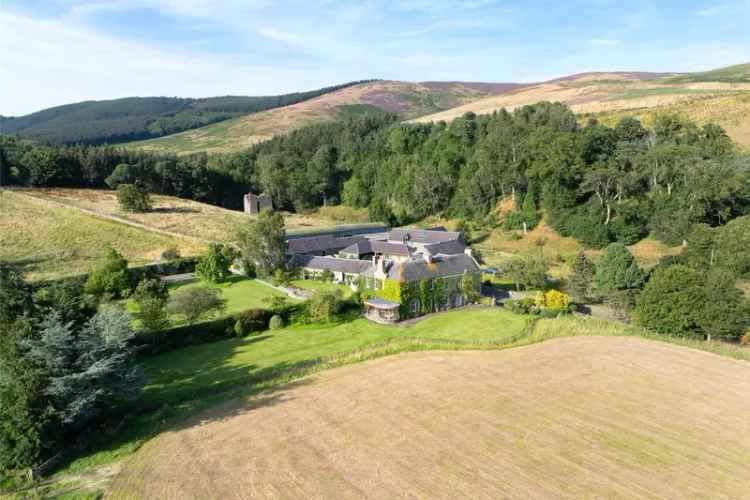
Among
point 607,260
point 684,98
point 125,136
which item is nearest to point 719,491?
point 607,260

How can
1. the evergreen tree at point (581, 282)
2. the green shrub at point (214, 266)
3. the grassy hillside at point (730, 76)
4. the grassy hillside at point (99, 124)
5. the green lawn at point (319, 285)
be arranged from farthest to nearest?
the grassy hillside at point (99, 124) → the grassy hillside at point (730, 76) → the green shrub at point (214, 266) → the green lawn at point (319, 285) → the evergreen tree at point (581, 282)

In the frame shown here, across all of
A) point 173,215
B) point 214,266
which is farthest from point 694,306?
point 173,215

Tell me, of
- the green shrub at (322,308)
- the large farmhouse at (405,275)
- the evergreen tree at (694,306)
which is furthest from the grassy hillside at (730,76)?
the green shrub at (322,308)

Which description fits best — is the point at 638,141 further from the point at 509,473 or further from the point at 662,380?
the point at 509,473

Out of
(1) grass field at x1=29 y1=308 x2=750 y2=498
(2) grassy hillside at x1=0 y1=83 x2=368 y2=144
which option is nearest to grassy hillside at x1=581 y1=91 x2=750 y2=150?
(1) grass field at x1=29 y1=308 x2=750 y2=498

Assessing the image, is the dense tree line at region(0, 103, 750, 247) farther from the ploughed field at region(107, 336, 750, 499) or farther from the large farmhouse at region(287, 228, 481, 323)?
the ploughed field at region(107, 336, 750, 499)

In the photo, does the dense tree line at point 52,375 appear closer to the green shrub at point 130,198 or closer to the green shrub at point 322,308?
the green shrub at point 322,308
